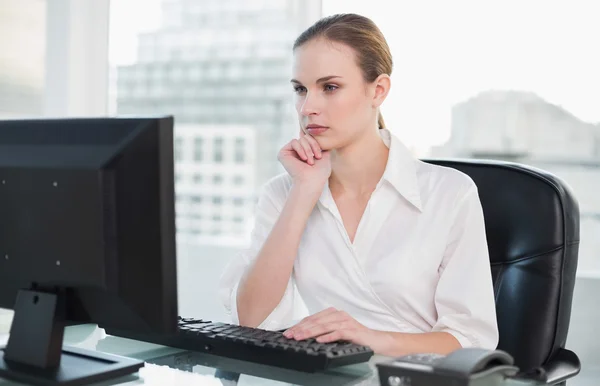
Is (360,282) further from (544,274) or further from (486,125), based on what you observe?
(486,125)

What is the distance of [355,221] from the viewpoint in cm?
A: 205

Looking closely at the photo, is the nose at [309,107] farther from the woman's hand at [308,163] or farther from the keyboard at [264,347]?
the keyboard at [264,347]

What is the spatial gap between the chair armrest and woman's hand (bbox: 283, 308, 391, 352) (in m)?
0.40

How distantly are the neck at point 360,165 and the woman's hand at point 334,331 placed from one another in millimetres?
597

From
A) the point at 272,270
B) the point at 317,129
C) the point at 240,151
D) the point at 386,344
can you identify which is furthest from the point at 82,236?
the point at 240,151

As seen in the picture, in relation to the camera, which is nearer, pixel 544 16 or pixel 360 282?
pixel 360 282

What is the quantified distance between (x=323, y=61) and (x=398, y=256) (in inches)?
21.2

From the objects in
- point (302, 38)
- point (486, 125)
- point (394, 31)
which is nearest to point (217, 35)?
point (394, 31)

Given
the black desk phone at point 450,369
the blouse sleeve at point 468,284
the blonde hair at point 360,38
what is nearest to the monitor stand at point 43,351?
the black desk phone at point 450,369

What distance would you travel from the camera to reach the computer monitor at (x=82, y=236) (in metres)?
1.14

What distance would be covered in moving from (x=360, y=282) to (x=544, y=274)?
17.6 inches

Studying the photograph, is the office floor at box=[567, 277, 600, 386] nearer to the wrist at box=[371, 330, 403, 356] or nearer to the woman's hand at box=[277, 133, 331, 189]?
the woman's hand at box=[277, 133, 331, 189]

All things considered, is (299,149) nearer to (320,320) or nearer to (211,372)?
(320,320)

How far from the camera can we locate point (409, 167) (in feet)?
6.64
